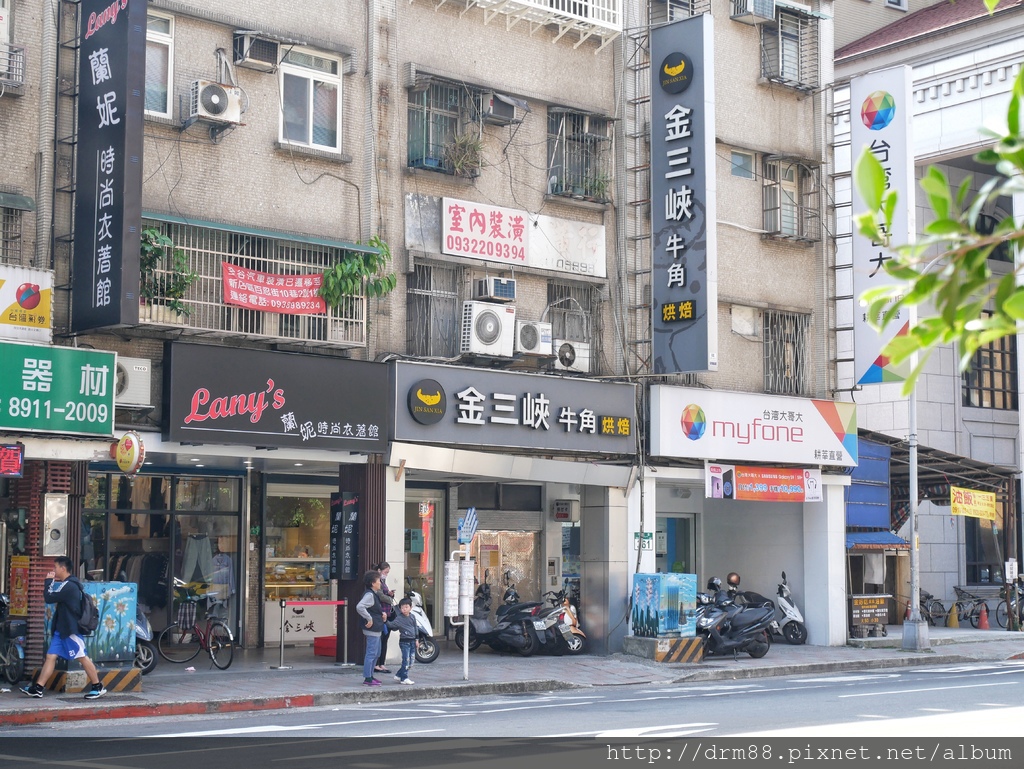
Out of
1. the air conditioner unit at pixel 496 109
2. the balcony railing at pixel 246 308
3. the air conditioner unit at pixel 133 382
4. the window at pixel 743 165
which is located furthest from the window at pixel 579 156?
the air conditioner unit at pixel 133 382

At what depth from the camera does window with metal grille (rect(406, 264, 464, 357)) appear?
22.9 m

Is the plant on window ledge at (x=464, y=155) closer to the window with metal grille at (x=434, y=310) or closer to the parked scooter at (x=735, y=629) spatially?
the window with metal grille at (x=434, y=310)

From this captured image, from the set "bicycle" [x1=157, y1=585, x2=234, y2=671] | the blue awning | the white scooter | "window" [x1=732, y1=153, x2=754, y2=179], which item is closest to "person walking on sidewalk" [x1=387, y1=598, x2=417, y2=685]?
"bicycle" [x1=157, y1=585, x2=234, y2=671]

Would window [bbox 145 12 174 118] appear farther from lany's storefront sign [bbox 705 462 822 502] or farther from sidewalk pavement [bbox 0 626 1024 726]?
lany's storefront sign [bbox 705 462 822 502]

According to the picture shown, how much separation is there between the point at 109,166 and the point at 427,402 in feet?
22.0

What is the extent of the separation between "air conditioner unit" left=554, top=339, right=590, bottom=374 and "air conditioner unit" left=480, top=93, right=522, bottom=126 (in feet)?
13.1

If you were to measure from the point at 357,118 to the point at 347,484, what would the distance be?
19.5ft

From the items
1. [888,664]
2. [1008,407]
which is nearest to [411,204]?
[888,664]

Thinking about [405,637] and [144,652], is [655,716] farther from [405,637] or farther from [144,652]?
[144,652]

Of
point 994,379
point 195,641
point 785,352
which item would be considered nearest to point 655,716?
point 195,641

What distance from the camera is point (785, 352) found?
93.0 ft

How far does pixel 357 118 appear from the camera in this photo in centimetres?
2223

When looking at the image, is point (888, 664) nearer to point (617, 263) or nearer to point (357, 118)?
point (617, 263)

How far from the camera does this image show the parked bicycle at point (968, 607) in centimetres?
3459
